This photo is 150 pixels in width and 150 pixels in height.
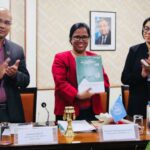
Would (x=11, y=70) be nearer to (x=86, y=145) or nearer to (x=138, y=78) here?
(x=86, y=145)

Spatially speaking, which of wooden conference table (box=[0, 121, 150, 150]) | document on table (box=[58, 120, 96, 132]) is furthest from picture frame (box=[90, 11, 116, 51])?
wooden conference table (box=[0, 121, 150, 150])

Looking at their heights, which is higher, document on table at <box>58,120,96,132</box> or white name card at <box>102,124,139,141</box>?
white name card at <box>102,124,139,141</box>

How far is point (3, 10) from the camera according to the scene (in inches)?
97.7

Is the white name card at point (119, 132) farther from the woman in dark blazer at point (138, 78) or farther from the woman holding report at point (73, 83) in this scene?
the woman in dark blazer at point (138, 78)

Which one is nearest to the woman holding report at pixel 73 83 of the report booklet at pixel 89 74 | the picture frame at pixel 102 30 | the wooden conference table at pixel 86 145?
the report booklet at pixel 89 74

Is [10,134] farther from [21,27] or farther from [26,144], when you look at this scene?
[21,27]

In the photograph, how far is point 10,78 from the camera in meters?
2.41

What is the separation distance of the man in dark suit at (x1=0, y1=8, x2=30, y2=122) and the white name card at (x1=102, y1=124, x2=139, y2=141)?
83 centimetres

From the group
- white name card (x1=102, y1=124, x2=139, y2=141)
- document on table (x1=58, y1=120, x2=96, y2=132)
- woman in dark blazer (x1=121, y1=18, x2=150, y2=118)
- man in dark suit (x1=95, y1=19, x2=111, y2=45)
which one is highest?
man in dark suit (x1=95, y1=19, x2=111, y2=45)

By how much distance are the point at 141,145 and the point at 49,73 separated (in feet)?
8.54

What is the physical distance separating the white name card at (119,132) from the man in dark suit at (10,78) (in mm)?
829

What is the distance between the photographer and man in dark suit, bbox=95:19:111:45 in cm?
459

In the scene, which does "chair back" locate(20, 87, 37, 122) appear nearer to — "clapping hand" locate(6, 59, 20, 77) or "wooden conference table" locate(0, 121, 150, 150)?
"clapping hand" locate(6, 59, 20, 77)

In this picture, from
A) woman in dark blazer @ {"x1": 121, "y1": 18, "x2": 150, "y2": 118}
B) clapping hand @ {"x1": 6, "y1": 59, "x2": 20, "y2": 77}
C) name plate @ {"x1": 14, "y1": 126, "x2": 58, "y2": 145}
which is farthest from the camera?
woman in dark blazer @ {"x1": 121, "y1": 18, "x2": 150, "y2": 118}
